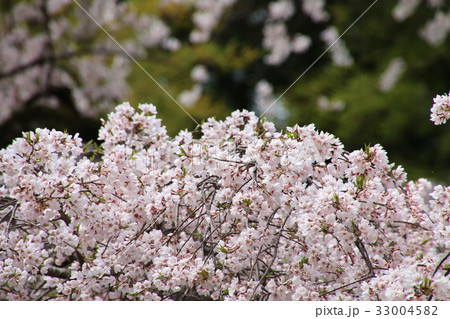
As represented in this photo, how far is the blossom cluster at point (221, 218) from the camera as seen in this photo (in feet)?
5.62

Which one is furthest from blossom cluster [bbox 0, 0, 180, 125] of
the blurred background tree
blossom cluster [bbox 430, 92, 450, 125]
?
blossom cluster [bbox 430, 92, 450, 125]

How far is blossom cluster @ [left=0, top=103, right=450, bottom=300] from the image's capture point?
1.71m

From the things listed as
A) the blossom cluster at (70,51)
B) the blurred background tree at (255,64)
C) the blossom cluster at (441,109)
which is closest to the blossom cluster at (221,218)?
the blossom cluster at (441,109)

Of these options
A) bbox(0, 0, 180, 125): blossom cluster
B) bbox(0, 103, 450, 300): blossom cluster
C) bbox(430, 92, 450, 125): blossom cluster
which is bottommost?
bbox(0, 103, 450, 300): blossom cluster

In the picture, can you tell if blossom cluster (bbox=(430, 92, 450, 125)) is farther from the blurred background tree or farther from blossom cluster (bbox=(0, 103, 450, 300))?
the blurred background tree

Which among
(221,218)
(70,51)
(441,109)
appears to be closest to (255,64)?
(70,51)

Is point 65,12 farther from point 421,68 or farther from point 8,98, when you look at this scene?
point 421,68

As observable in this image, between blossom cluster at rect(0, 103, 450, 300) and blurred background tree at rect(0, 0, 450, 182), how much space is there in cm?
318

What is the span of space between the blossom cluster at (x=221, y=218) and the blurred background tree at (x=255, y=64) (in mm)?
3184

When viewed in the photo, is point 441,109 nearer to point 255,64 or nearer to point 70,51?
point 70,51

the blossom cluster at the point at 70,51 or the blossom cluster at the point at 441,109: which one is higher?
the blossom cluster at the point at 70,51

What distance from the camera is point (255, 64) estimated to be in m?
6.76

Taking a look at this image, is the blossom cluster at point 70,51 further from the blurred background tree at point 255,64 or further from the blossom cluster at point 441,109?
the blossom cluster at point 441,109

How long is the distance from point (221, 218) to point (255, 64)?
198 inches
